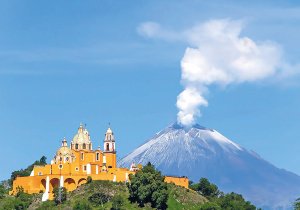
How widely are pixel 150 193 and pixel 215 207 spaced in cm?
1011

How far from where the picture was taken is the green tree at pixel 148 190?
11450 cm

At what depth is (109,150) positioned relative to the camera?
127125mm

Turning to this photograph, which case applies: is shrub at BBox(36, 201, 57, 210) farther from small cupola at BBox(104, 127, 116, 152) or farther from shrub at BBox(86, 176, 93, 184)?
small cupola at BBox(104, 127, 116, 152)

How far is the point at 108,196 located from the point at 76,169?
26.1 ft

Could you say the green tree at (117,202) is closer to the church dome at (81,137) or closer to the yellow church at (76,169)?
the yellow church at (76,169)

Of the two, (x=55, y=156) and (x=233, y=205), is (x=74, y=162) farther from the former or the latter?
(x=233, y=205)

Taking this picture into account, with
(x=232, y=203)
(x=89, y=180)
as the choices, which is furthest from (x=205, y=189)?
(x=89, y=180)

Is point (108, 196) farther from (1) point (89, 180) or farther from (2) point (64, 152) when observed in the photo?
(2) point (64, 152)

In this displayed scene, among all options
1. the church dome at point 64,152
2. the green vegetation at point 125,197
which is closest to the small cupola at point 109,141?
the church dome at point 64,152

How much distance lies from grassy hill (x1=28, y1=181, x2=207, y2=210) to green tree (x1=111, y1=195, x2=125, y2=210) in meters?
0.26

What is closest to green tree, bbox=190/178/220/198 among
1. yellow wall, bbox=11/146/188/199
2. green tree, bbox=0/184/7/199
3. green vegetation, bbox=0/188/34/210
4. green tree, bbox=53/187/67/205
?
yellow wall, bbox=11/146/188/199

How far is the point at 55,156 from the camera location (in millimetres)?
124812

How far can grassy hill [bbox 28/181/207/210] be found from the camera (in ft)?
379

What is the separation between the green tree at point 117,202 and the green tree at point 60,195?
7.19 m
